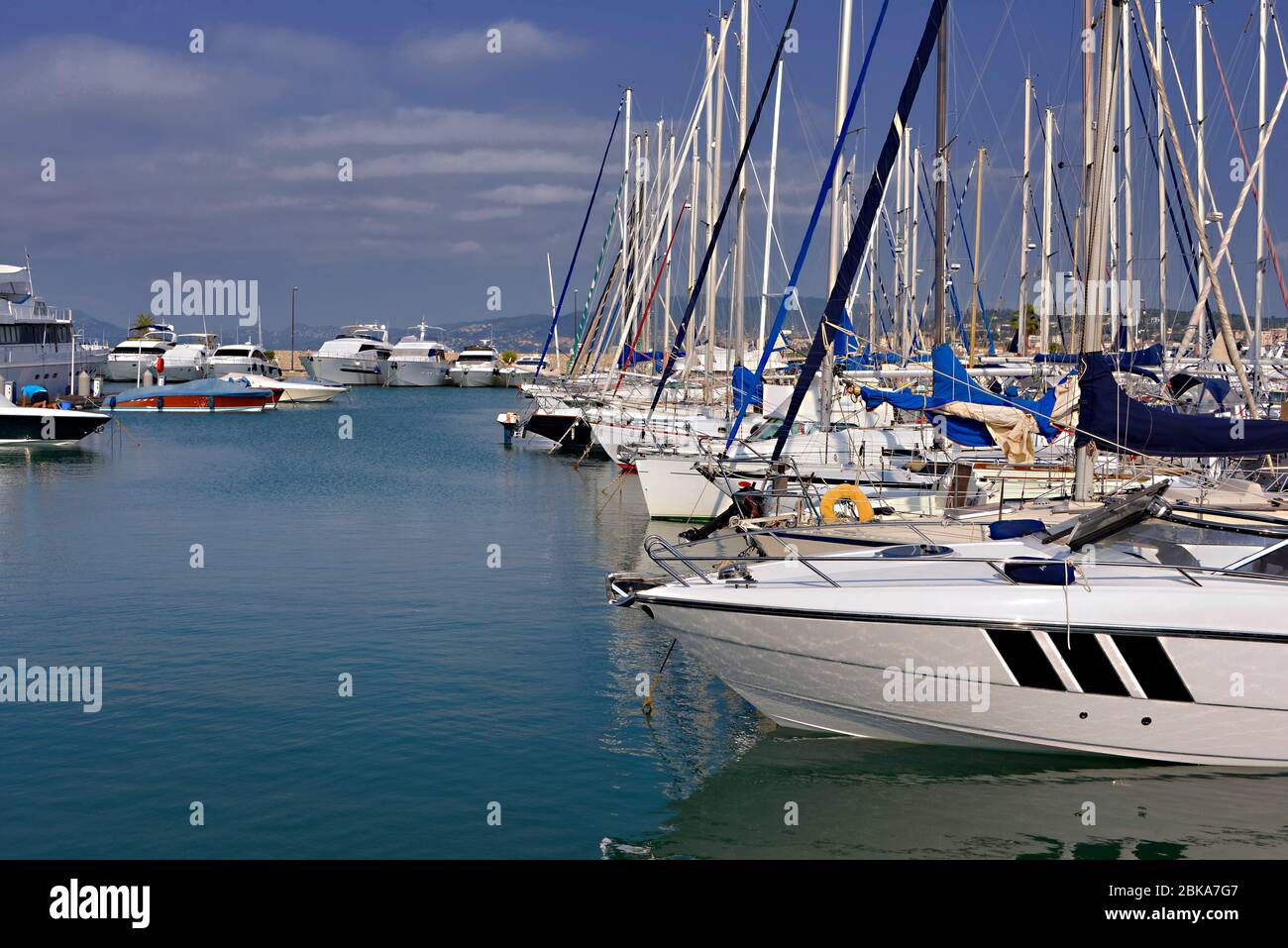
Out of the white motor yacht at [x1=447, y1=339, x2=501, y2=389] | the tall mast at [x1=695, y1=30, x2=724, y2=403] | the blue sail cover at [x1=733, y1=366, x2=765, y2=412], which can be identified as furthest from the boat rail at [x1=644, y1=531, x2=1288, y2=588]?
the white motor yacht at [x1=447, y1=339, x2=501, y2=389]

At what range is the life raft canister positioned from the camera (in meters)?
18.2

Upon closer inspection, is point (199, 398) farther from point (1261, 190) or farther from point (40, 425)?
point (1261, 190)

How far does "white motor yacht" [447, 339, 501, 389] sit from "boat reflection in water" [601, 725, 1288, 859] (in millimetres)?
111403

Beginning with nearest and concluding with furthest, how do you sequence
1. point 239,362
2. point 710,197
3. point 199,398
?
point 710,197 < point 199,398 < point 239,362

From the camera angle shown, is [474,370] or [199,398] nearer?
[199,398]

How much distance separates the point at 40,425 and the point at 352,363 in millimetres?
72394

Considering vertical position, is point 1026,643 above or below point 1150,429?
below

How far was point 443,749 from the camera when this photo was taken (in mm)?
12828

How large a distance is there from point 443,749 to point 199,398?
6494cm

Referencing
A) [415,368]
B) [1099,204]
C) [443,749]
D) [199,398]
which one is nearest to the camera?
[443,749]

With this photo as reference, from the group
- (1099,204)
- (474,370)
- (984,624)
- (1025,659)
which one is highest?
(1099,204)

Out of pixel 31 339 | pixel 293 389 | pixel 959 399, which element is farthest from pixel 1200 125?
pixel 293 389
